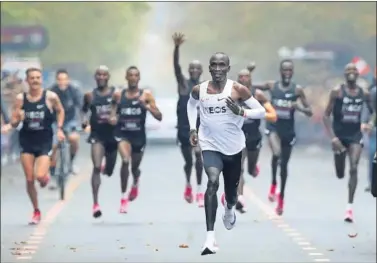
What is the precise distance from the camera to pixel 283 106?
2225cm

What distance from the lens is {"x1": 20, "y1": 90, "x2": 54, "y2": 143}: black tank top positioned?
20.9 m

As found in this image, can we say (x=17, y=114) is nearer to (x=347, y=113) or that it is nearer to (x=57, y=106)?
(x=57, y=106)

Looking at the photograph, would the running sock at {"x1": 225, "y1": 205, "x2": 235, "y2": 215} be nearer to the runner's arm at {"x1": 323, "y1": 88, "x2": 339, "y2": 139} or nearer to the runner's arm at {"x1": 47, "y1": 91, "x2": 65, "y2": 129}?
the runner's arm at {"x1": 47, "y1": 91, "x2": 65, "y2": 129}


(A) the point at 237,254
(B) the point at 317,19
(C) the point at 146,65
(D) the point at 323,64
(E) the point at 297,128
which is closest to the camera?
(A) the point at 237,254

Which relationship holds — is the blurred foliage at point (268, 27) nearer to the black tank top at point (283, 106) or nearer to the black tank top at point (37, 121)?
the black tank top at point (283, 106)

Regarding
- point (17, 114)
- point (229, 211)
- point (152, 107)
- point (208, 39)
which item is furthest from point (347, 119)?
point (208, 39)

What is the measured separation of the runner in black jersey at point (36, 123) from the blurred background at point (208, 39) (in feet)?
50.4

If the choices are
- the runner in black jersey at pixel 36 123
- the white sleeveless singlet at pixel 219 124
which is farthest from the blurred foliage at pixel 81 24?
the white sleeveless singlet at pixel 219 124

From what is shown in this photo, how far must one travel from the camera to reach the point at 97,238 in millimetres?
21266

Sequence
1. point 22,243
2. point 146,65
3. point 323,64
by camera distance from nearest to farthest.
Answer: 1. point 22,243
2. point 323,64
3. point 146,65

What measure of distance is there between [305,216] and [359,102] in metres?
3.30

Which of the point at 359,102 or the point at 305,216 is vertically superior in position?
the point at 359,102

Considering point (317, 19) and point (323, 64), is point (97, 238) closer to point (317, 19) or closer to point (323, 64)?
point (323, 64)

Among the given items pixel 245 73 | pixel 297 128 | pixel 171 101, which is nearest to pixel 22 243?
pixel 245 73
